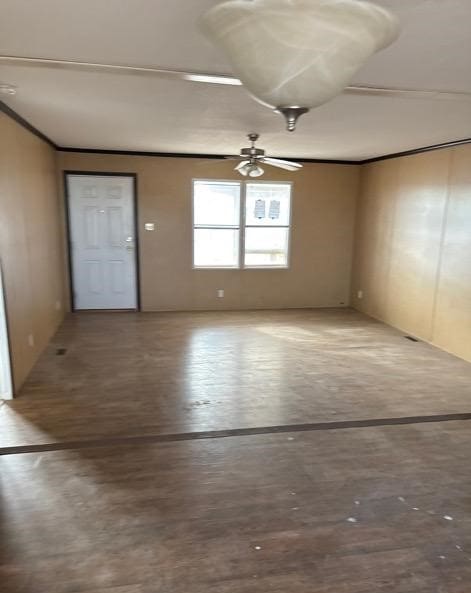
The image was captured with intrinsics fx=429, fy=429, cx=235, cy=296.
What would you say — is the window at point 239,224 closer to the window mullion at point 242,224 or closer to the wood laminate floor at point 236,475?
the window mullion at point 242,224

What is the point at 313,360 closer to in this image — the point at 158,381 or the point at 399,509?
the point at 158,381

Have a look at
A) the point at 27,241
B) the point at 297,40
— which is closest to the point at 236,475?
the point at 297,40

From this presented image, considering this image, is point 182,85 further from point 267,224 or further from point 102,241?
point 267,224

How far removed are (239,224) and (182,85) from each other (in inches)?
156

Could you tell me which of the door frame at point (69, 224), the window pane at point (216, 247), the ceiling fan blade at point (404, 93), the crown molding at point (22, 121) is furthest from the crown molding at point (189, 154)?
the ceiling fan blade at point (404, 93)

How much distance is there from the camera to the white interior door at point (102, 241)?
620 cm

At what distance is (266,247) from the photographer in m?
6.93

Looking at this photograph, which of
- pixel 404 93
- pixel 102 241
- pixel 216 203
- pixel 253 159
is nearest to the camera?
pixel 404 93

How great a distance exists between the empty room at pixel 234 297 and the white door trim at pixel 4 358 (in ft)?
0.06

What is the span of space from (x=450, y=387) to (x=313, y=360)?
1336 millimetres

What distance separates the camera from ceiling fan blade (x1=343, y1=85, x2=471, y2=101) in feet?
9.22

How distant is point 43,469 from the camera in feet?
8.55

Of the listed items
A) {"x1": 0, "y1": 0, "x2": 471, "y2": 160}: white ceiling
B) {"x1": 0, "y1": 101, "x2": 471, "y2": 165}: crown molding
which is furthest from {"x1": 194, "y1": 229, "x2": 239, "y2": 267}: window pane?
{"x1": 0, "y1": 0, "x2": 471, "y2": 160}: white ceiling

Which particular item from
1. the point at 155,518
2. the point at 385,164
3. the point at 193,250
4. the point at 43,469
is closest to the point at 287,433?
the point at 155,518
